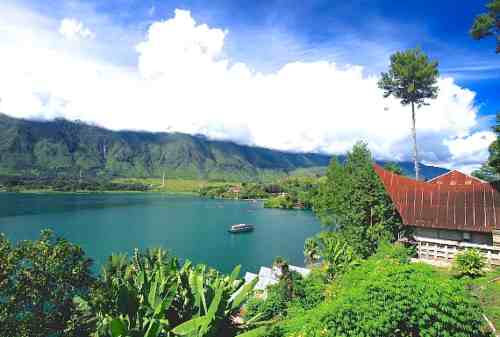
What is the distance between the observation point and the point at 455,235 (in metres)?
17.7

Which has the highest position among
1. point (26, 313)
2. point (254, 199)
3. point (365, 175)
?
point (365, 175)

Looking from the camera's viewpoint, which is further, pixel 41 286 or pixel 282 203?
pixel 282 203

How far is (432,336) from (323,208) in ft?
68.4

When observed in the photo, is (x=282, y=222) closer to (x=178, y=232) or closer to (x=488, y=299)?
(x=178, y=232)

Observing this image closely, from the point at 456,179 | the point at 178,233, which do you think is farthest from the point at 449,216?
the point at 178,233

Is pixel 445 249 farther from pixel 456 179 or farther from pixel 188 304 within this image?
pixel 188 304

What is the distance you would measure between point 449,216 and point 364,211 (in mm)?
5752

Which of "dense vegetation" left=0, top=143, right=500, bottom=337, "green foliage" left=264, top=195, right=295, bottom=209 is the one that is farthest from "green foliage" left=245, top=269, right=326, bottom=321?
"green foliage" left=264, top=195, right=295, bottom=209

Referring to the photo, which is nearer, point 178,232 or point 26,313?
point 26,313

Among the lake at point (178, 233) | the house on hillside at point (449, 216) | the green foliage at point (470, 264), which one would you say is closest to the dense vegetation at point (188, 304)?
the green foliage at point (470, 264)

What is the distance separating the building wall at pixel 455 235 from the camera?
1670 centimetres

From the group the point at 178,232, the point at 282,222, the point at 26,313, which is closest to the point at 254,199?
the point at 282,222

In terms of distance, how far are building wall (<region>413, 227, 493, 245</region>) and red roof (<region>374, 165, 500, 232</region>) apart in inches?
20.7

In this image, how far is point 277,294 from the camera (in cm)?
1819
